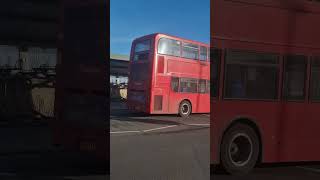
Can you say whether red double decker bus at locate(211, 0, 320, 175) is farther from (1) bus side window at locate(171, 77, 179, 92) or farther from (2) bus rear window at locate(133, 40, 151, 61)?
(2) bus rear window at locate(133, 40, 151, 61)

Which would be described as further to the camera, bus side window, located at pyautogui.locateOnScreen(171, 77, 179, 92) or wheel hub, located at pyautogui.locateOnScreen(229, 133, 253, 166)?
wheel hub, located at pyautogui.locateOnScreen(229, 133, 253, 166)

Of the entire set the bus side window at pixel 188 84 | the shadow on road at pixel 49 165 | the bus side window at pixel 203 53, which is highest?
the bus side window at pixel 203 53

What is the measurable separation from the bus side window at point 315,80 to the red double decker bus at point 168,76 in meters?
2.98

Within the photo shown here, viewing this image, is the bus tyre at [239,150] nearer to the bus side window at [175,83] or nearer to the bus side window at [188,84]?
the bus side window at [188,84]

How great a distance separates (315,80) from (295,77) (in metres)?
0.45

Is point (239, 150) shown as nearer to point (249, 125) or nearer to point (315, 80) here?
point (249, 125)

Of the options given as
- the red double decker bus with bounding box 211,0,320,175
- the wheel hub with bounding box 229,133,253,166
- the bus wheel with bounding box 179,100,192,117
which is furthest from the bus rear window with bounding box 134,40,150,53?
the wheel hub with bounding box 229,133,253,166

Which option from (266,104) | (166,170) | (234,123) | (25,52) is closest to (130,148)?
(166,170)

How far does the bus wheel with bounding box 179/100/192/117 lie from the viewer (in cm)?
617

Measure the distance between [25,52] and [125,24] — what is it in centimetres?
151

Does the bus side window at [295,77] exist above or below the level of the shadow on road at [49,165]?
above

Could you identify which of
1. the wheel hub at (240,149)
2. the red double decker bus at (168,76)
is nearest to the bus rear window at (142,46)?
the red double decker bus at (168,76)

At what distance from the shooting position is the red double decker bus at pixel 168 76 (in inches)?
229

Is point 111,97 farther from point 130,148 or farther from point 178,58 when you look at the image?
point 178,58
